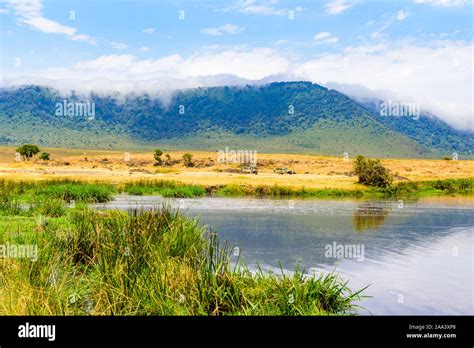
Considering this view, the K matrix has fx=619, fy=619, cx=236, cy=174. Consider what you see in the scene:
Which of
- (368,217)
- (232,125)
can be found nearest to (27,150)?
(368,217)

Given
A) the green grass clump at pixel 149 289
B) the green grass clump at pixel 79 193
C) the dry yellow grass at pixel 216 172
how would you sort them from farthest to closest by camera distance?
the dry yellow grass at pixel 216 172
the green grass clump at pixel 79 193
the green grass clump at pixel 149 289

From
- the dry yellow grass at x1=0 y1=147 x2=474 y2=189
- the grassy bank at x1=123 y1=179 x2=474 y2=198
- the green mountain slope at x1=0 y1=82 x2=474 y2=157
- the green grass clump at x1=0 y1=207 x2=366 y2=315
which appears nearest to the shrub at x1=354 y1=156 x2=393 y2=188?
the grassy bank at x1=123 y1=179 x2=474 y2=198

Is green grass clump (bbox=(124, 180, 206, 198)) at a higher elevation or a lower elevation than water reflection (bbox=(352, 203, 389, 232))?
higher

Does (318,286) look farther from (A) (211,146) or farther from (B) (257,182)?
(A) (211,146)

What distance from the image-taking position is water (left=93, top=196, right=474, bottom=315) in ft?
41.8

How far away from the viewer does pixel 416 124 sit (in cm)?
17775

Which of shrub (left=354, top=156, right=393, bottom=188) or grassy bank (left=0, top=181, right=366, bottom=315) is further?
shrub (left=354, top=156, right=393, bottom=188)

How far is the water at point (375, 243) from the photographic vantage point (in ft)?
41.8

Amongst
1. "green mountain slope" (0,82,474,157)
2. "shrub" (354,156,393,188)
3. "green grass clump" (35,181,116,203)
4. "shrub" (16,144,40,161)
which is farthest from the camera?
"green mountain slope" (0,82,474,157)

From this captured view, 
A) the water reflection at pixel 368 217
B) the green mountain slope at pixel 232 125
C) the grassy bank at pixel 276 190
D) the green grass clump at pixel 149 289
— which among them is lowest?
the water reflection at pixel 368 217

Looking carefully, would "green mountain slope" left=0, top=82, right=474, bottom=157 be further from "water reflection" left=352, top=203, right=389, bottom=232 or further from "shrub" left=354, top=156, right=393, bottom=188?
"water reflection" left=352, top=203, right=389, bottom=232

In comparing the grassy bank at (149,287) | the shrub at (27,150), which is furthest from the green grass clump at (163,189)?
the shrub at (27,150)

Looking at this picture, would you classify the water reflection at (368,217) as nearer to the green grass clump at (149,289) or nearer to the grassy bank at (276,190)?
the grassy bank at (276,190)

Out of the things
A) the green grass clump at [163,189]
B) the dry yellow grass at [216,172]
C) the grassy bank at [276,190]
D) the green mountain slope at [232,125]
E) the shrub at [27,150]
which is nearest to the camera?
the green grass clump at [163,189]
